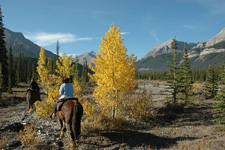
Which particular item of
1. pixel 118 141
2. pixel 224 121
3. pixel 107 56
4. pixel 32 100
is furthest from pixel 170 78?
pixel 32 100

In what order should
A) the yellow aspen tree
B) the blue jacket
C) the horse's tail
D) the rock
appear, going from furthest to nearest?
1. the yellow aspen tree
2. the blue jacket
3. the rock
4. the horse's tail

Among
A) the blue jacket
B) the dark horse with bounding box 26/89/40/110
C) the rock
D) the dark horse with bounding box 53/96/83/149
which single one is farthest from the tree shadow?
the dark horse with bounding box 26/89/40/110

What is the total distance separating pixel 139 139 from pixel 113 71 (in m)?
5.23

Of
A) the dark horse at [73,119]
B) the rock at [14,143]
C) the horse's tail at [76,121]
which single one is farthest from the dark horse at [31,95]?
the horse's tail at [76,121]

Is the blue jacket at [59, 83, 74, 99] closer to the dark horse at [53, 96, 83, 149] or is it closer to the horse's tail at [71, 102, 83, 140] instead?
the dark horse at [53, 96, 83, 149]

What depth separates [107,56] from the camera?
11109mm

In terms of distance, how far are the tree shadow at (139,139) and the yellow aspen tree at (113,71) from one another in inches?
81.8

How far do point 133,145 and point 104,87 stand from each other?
4611 millimetres

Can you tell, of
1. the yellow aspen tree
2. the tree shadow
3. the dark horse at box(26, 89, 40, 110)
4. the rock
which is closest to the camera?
the rock

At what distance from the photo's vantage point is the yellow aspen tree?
1068cm

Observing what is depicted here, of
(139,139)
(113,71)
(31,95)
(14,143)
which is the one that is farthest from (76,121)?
(31,95)

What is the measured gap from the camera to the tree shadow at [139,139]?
309 inches

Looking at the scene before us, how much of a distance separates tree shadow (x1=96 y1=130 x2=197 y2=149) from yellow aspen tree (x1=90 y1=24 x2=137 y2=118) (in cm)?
208

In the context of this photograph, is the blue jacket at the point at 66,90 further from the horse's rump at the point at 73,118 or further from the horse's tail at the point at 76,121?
the horse's tail at the point at 76,121
